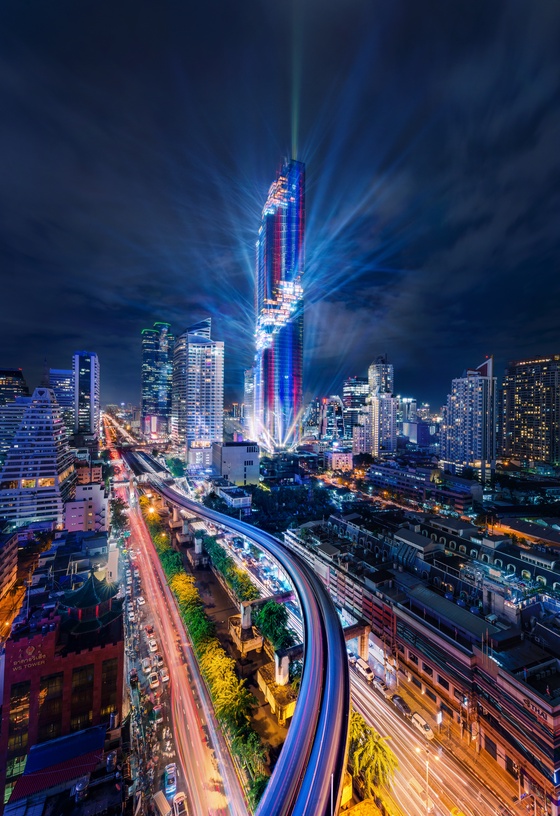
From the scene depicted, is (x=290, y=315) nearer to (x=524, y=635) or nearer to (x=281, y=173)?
(x=281, y=173)

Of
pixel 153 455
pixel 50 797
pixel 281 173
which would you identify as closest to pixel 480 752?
pixel 50 797

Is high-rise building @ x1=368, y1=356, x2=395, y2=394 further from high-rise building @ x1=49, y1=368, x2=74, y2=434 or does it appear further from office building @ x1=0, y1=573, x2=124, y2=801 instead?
office building @ x1=0, y1=573, x2=124, y2=801

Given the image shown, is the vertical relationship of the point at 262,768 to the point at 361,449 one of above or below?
below

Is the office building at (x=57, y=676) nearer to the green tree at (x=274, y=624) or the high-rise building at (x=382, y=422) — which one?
the green tree at (x=274, y=624)

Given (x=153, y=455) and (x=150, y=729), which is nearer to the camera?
(x=150, y=729)

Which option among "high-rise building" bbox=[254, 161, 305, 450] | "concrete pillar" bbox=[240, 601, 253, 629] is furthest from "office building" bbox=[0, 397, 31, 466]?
"concrete pillar" bbox=[240, 601, 253, 629]

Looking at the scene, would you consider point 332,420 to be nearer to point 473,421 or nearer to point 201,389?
point 201,389

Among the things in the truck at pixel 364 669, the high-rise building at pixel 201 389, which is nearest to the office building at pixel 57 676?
the truck at pixel 364 669
